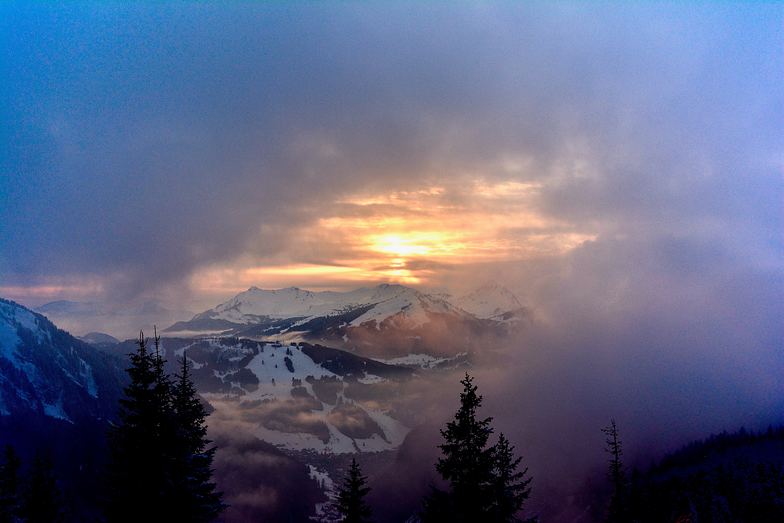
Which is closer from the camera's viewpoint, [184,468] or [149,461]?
[149,461]

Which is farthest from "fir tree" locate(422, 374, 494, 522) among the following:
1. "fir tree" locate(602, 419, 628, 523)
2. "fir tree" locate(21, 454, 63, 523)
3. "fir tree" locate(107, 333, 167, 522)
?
"fir tree" locate(21, 454, 63, 523)

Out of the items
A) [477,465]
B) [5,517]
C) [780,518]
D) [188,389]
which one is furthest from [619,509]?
[780,518]

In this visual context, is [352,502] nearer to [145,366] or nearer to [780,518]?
[145,366]

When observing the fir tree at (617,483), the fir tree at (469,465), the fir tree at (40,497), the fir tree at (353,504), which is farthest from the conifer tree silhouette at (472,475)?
the fir tree at (40,497)

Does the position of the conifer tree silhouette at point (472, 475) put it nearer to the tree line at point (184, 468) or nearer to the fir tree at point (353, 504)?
the tree line at point (184, 468)

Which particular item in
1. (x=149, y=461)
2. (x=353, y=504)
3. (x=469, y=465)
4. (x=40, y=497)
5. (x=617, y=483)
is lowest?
(x=617, y=483)

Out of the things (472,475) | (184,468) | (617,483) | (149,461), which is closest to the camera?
(149,461)

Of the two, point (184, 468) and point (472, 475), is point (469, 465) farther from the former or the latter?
point (184, 468)

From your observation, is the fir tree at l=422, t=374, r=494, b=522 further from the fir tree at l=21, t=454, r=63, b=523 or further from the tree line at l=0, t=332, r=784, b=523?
the fir tree at l=21, t=454, r=63, b=523

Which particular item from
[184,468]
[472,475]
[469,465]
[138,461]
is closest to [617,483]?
[472,475]
